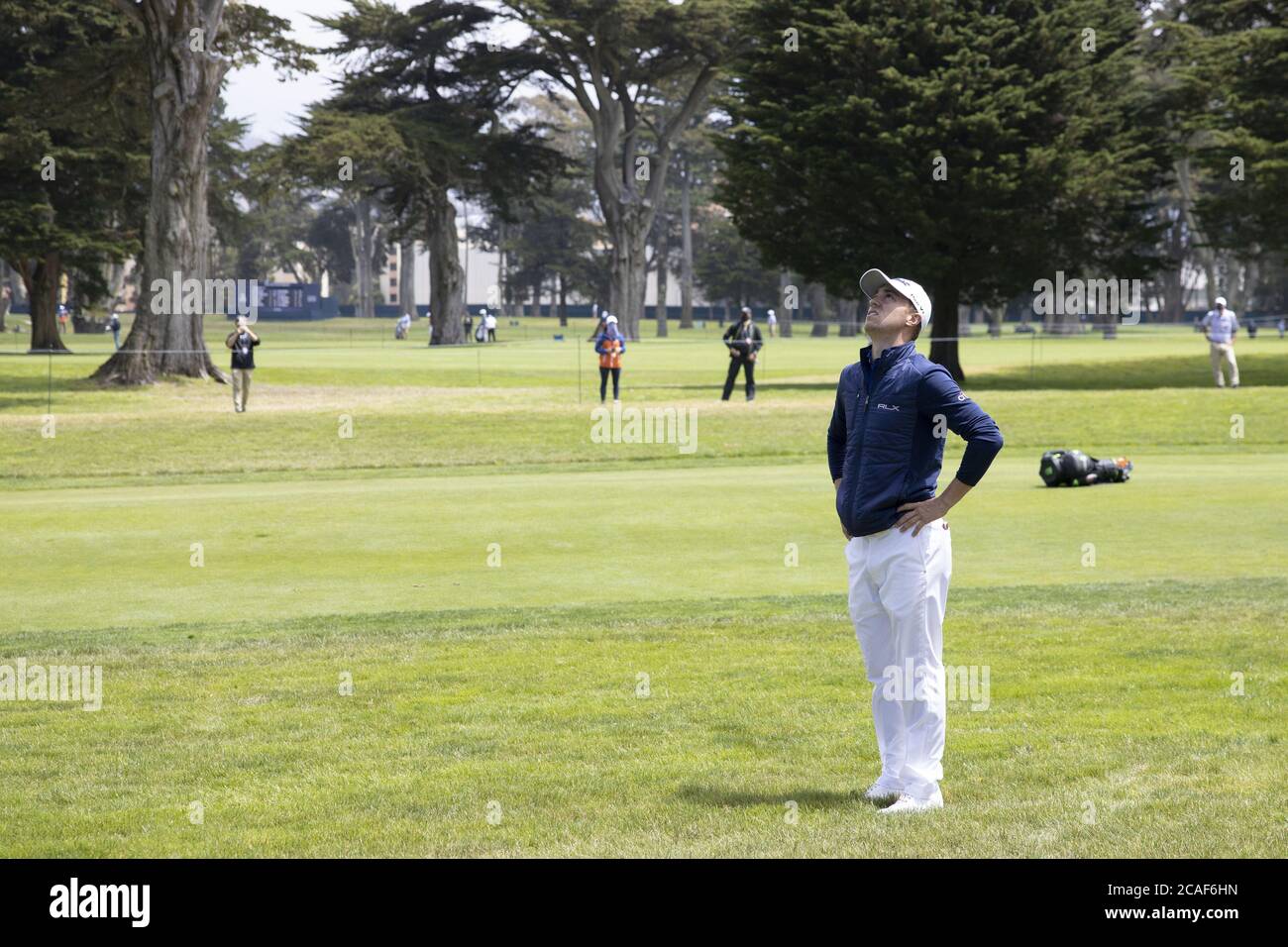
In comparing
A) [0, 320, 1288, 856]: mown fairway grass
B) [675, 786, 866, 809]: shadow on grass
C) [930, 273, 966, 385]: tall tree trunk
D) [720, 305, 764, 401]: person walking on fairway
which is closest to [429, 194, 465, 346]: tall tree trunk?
[930, 273, 966, 385]: tall tree trunk

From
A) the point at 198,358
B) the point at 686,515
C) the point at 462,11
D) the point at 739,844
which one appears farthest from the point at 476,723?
the point at 462,11

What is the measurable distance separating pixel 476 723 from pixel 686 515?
9105 mm

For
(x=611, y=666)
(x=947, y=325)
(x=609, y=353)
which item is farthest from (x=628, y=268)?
(x=611, y=666)

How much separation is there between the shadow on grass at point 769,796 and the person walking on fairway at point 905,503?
31 cm

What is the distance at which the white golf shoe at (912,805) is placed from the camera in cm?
662

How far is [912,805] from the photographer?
663cm

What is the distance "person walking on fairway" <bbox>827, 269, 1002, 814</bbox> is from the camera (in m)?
6.48

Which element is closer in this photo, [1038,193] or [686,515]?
[686,515]

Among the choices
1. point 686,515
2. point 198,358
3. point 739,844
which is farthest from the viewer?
point 198,358

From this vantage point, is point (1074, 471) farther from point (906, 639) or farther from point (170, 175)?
point (170, 175)

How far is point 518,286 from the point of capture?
140 metres

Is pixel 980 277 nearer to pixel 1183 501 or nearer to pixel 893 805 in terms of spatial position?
pixel 1183 501

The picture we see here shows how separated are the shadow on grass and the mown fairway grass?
0.09ft

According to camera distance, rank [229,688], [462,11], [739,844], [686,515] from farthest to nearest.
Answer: [462,11] → [686,515] → [229,688] → [739,844]
